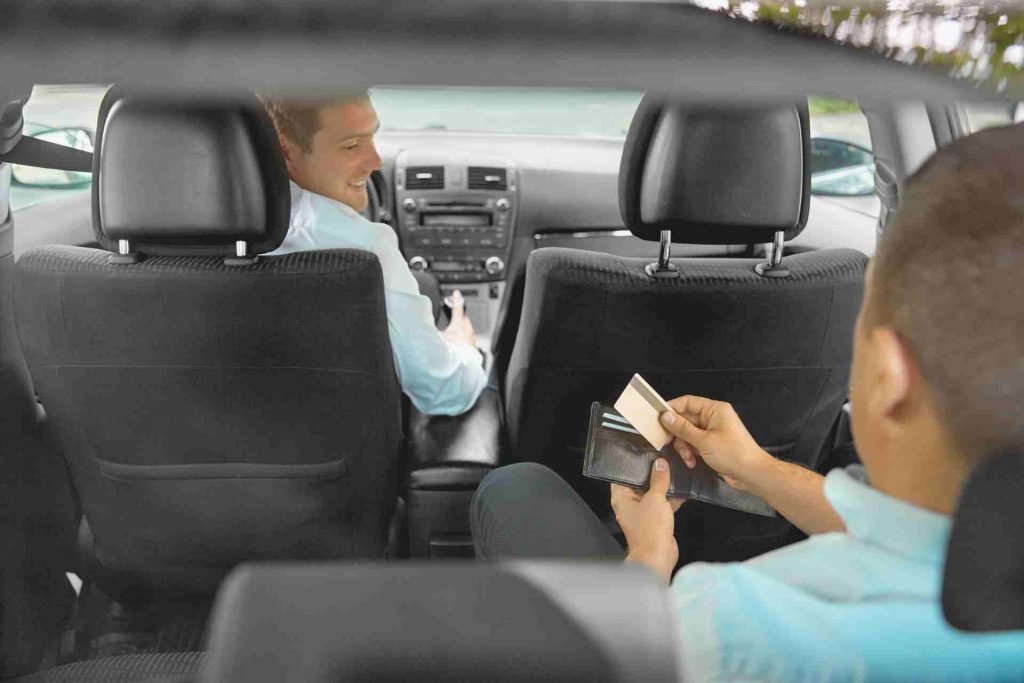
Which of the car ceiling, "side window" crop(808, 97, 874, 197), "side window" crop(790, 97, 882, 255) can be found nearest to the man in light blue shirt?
the car ceiling

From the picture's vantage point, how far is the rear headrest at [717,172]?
5.34ft

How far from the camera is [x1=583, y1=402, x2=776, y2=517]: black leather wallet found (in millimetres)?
1425

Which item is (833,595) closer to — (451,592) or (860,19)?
(451,592)

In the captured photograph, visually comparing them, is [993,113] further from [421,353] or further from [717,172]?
[421,353]

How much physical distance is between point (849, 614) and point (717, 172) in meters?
1.10

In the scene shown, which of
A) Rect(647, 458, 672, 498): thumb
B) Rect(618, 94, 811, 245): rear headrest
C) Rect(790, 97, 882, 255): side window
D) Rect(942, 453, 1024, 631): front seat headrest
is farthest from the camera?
Rect(790, 97, 882, 255): side window

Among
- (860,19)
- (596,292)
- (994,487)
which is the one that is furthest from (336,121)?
(994,487)

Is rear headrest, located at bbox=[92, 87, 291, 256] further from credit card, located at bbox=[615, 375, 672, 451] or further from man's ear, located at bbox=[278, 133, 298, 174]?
credit card, located at bbox=[615, 375, 672, 451]

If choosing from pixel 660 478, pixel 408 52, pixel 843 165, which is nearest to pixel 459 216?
pixel 843 165

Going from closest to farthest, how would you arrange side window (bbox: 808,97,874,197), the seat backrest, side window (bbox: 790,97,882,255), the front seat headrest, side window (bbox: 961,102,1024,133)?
1. the seat backrest
2. the front seat headrest
3. side window (bbox: 961,102,1024,133)
4. side window (bbox: 808,97,874,197)
5. side window (bbox: 790,97,882,255)

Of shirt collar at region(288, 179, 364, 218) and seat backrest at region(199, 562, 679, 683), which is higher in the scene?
seat backrest at region(199, 562, 679, 683)

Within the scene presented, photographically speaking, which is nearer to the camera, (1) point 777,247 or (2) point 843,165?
(1) point 777,247

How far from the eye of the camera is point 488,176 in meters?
3.43

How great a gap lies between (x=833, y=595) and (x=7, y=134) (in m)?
1.54
